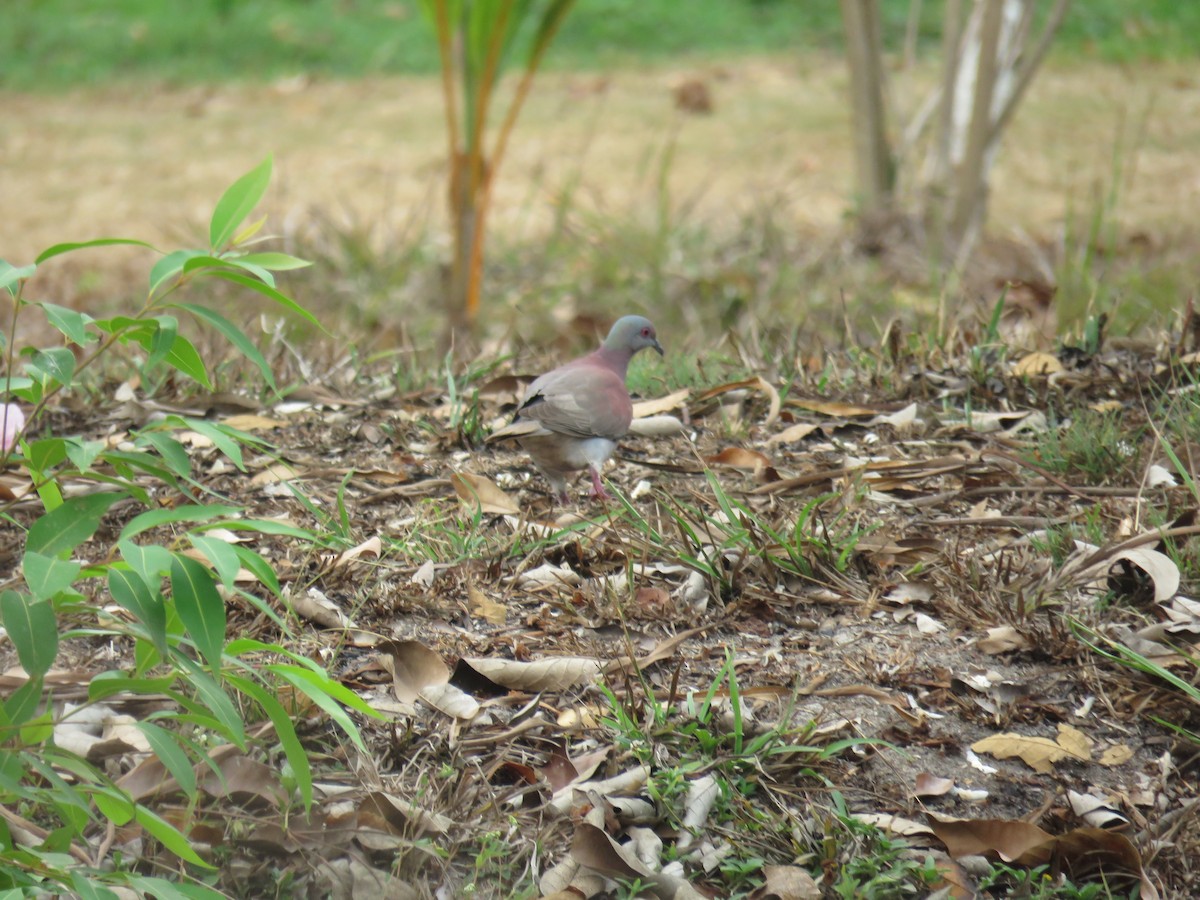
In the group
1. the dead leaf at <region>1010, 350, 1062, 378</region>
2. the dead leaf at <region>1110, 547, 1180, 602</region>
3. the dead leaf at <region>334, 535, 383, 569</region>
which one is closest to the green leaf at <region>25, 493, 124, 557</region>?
the dead leaf at <region>334, 535, 383, 569</region>

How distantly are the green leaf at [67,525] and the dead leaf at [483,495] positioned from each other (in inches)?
53.9

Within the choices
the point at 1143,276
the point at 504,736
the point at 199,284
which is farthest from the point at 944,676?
the point at 199,284

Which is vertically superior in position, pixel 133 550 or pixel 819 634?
pixel 133 550

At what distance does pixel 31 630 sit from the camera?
53.7 inches

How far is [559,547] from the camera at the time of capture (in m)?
2.64

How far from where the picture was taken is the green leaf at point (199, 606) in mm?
1380

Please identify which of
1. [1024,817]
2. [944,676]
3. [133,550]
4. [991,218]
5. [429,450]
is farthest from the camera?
[991,218]

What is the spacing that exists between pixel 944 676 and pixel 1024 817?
339mm

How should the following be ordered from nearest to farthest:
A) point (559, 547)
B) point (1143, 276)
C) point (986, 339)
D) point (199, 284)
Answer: point (559, 547), point (986, 339), point (1143, 276), point (199, 284)

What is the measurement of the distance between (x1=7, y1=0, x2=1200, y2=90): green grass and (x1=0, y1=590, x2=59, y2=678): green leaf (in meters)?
9.80

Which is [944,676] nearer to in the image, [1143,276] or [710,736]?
[710,736]

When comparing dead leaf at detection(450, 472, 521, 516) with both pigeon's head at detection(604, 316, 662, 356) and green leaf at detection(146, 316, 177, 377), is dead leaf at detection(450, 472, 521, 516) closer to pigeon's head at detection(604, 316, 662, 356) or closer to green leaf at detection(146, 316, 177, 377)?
pigeon's head at detection(604, 316, 662, 356)

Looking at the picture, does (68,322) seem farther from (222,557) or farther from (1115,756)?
(1115,756)

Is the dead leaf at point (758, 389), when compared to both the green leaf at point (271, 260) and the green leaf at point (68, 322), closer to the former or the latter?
the green leaf at point (271, 260)
